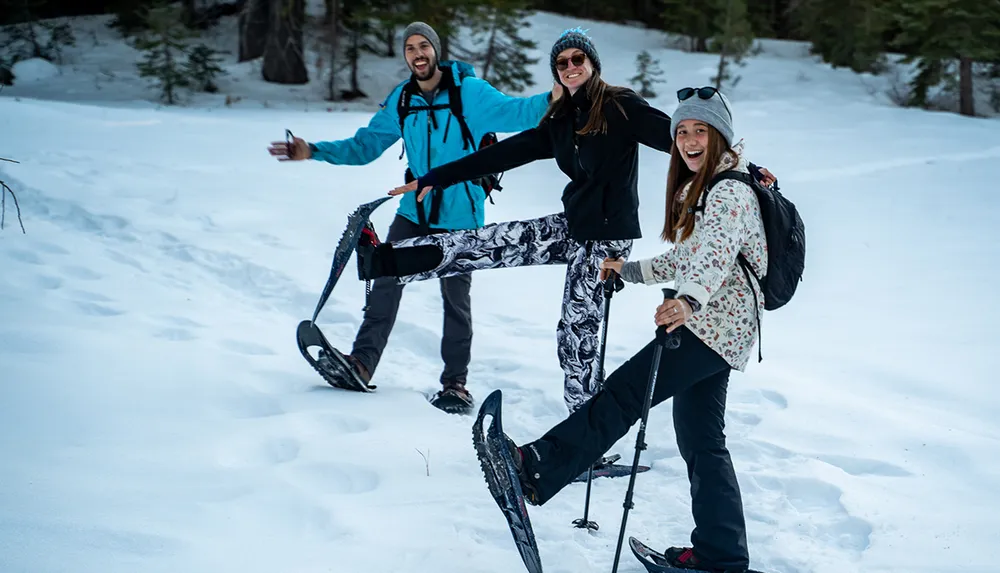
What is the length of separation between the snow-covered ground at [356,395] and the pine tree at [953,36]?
7439 millimetres

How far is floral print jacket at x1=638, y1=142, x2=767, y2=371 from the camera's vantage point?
2.78m

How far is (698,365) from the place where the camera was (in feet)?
9.75

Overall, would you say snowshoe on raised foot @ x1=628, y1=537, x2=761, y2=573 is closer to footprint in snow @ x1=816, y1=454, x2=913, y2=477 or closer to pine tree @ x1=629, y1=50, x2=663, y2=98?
footprint in snow @ x1=816, y1=454, x2=913, y2=477

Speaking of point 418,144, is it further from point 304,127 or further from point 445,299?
point 304,127

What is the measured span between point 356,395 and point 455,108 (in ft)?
5.74

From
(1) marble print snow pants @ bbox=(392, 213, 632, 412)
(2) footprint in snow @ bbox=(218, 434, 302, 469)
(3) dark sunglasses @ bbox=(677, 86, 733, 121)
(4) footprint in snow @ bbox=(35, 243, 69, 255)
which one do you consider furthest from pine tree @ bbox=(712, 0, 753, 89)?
(2) footprint in snow @ bbox=(218, 434, 302, 469)

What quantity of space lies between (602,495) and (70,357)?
3004 mm

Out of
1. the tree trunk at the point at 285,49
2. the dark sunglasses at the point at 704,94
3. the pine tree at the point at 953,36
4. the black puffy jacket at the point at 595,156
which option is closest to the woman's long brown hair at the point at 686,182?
the dark sunglasses at the point at 704,94

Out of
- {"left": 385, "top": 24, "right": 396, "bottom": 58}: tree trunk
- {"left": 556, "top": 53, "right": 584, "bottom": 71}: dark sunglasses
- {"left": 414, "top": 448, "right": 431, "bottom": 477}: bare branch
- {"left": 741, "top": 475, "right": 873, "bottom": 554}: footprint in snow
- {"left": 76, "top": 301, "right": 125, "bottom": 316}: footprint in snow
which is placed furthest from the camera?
{"left": 385, "top": 24, "right": 396, "bottom": 58}: tree trunk

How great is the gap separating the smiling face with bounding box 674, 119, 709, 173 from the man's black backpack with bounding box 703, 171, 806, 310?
164 millimetres

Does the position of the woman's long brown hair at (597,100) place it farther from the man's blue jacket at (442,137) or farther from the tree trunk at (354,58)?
the tree trunk at (354,58)

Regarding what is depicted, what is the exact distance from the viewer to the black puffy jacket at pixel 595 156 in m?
3.70

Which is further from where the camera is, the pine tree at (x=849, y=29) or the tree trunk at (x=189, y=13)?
the tree trunk at (x=189, y=13)

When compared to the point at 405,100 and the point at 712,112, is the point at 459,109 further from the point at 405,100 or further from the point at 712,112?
the point at 712,112
